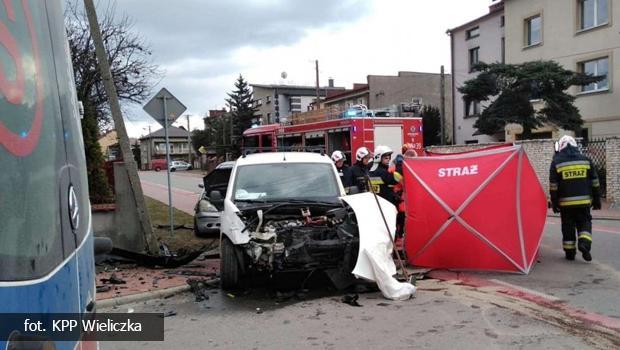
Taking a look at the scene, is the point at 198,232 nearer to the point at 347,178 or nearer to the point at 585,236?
the point at 347,178

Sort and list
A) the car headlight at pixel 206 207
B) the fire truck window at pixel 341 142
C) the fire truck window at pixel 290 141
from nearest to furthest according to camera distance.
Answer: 1. the car headlight at pixel 206 207
2. the fire truck window at pixel 341 142
3. the fire truck window at pixel 290 141

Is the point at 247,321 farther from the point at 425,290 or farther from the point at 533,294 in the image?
the point at 533,294

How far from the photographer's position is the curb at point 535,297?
17.4 feet

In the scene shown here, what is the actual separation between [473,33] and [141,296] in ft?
116

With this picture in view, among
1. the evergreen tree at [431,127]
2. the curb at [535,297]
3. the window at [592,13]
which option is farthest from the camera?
the evergreen tree at [431,127]

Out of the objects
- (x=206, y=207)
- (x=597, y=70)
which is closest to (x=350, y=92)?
(x=597, y=70)

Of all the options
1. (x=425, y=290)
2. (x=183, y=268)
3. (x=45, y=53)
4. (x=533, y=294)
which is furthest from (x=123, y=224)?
(x=45, y=53)

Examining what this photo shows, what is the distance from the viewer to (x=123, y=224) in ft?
31.8

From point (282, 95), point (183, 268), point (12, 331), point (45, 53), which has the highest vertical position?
point (282, 95)

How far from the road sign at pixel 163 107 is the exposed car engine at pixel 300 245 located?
229 inches

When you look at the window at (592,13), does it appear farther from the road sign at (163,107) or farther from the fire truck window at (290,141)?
the road sign at (163,107)

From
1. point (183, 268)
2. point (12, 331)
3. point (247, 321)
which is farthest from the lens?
point (183, 268)

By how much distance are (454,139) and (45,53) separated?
130ft

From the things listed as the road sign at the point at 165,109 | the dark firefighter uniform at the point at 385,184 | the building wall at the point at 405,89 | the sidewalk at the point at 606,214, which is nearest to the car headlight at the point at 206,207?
the road sign at the point at 165,109
